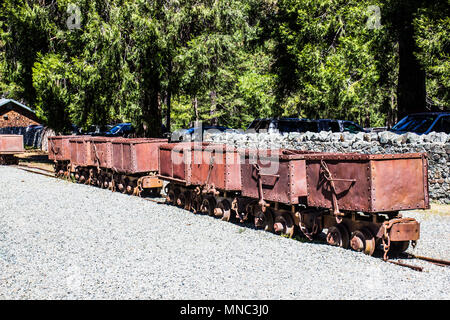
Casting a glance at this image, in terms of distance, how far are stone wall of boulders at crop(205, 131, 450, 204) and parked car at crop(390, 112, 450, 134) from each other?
6.95 ft

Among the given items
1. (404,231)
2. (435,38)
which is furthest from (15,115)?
(404,231)

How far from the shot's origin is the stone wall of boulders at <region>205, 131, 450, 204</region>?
47.0 feet

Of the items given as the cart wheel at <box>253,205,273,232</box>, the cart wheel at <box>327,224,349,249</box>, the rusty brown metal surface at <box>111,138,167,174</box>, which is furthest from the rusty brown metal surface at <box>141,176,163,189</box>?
the cart wheel at <box>327,224,349,249</box>

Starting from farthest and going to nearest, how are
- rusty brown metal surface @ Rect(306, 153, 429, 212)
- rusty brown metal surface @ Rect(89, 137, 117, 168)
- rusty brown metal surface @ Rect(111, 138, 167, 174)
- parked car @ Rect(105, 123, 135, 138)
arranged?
parked car @ Rect(105, 123, 135, 138), rusty brown metal surface @ Rect(89, 137, 117, 168), rusty brown metal surface @ Rect(111, 138, 167, 174), rusty brown metal surface @ Rect(306, 153, 429, 212)

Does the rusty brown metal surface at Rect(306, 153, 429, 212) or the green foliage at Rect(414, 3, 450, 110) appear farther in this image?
the green foliage at Rect(414, 3, 450, 110)

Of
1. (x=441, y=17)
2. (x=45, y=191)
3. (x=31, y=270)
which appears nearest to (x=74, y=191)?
(x=45, y=191)

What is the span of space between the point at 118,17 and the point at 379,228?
17144 mm

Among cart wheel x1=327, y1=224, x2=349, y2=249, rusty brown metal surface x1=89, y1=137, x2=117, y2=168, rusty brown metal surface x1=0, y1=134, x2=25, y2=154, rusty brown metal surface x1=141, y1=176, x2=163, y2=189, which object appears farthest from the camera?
rusty brown metal surface x1=0, y1=134, x2=25, y2=154

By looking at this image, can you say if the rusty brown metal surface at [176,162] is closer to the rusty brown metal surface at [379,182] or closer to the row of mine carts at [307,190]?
the row of mine carts at [307,190]

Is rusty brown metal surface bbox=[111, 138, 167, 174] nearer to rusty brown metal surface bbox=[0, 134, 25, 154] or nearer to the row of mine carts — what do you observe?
the row of mine carts

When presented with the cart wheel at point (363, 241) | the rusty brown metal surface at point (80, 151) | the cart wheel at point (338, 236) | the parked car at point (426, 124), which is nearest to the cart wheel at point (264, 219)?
the cart wheel at point (338, 236)

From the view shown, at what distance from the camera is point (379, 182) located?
28.5ft

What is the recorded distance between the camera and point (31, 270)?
8289 millimetres

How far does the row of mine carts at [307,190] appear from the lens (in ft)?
28.7
